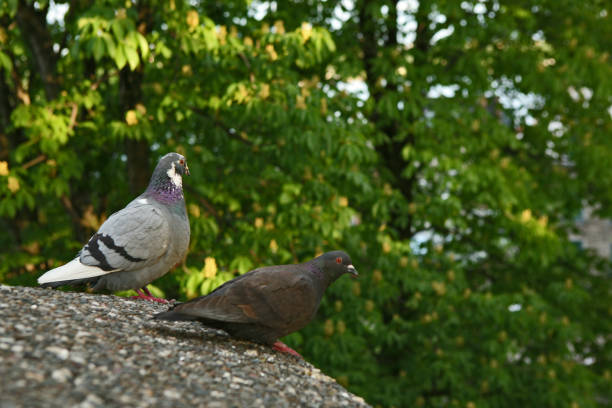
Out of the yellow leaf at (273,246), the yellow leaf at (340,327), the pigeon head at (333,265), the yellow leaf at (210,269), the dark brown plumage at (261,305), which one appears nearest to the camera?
the dark brown plumage at (261,305)

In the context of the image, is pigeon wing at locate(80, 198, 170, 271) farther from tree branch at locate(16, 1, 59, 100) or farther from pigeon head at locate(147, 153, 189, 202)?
tree branch at locate(16, 1, 59, 100)

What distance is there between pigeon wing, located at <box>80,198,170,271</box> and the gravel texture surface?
0.33 metres

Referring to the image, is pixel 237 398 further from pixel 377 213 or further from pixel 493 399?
pixel 493 399

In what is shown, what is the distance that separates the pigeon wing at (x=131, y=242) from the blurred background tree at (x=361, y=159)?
1.24m

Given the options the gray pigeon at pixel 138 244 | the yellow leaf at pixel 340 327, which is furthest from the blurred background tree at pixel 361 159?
the gray pigeon at pixel 138 244

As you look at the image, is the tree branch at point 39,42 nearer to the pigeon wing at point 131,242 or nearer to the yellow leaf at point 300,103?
the yellow leaf at point 300,103

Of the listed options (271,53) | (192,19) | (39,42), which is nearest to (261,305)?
(271,53)

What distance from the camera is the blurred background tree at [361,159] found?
25.1 feet

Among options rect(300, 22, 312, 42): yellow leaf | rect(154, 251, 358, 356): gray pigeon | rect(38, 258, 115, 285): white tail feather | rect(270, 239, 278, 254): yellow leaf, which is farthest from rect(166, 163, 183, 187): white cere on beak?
rect(300, 22, 312, 42): yellow leaf

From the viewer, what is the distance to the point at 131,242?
5.23 metres

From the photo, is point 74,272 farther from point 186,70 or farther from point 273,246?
point 186,70

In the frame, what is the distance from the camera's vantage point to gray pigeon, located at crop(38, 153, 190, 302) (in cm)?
524

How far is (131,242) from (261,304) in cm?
121

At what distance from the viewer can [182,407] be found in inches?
143
